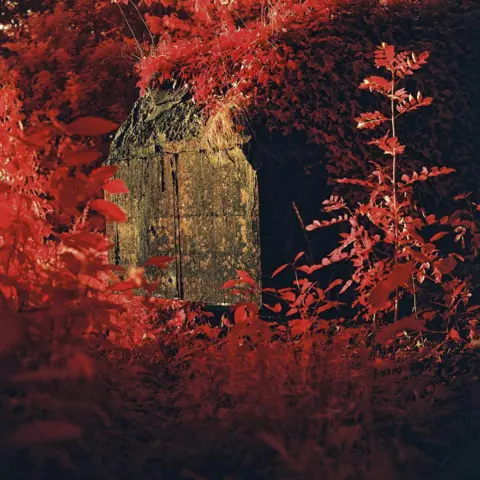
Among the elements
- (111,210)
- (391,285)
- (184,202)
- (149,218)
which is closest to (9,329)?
(111,210)

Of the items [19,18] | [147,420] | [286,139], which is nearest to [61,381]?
[147,420]

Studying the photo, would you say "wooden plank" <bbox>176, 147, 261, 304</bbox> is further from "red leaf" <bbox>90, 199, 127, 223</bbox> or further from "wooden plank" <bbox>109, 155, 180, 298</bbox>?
"red leaf" <bbox>90, 199, 127, 223</bbox>

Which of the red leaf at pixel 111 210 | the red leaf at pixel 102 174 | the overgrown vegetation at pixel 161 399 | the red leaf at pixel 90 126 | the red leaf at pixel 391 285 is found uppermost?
the red leaf at pixel 90 126

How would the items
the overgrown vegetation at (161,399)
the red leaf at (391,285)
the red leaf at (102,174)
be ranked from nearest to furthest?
1. the red leaf at (102,174)
2. the overgrown vegetation at (161,399)
3. the red leaf at (391,285)

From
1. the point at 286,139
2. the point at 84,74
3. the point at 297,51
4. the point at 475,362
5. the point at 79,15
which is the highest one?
the point at 79,15

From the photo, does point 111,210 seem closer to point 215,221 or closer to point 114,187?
point 114,187

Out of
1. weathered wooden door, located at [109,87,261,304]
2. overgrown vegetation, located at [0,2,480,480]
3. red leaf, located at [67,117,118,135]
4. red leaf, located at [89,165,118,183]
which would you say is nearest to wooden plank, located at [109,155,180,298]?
weathered wooden door, located at [109,87,261,304]

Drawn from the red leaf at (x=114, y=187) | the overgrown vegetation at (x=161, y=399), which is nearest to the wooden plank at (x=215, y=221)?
the overgrown vegetation at (x=161, y=399)

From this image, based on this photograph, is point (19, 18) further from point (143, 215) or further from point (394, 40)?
point (394, 40)

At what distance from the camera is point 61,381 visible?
319cm

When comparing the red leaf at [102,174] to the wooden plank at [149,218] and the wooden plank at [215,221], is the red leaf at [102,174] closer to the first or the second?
the wooden plank at [215,221]

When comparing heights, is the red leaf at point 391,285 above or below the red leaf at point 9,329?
above

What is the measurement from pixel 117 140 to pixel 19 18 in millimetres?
6189

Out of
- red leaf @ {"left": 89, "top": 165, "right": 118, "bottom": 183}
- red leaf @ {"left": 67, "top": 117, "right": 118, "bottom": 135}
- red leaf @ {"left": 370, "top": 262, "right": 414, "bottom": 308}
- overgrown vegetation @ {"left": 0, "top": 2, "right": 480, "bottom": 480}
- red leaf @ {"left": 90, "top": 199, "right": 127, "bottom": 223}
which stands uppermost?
red leaf @ {"left": 67, "top": 117, "right": 118, "bottom": 135}
